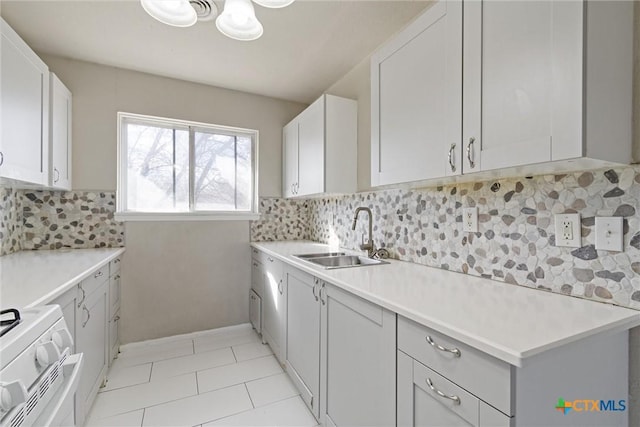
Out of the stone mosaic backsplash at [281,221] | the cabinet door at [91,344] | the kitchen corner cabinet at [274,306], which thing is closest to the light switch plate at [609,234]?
the kitchen corner cabinet at [274,306]

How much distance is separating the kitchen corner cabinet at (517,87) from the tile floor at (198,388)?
1.62 meters

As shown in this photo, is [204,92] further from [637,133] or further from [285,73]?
[637,133]

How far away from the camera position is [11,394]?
2.24 ft

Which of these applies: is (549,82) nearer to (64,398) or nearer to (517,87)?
(517,87)

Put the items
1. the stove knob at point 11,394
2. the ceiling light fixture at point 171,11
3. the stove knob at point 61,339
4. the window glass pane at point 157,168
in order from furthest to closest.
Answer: the window glass pane at point 157,168 < the ceiling light fixture at point 171,11 < the stove knob at point 61,339 < the stove knob at point 11,394

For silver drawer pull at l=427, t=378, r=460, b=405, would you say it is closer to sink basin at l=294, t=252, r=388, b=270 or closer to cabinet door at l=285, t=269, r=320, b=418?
cabinet door at l=285, t=269, r=320, b=418

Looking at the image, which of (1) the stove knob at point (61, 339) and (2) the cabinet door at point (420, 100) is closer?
(1) the stove knob at point (61, 339)

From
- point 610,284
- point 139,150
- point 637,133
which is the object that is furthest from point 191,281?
point 637,133

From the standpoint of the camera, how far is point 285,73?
8.47ft

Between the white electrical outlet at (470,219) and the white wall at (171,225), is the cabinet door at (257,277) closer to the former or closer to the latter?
the white wall at (171,225)

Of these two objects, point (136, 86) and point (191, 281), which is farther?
point (191, 281)

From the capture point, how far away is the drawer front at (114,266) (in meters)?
2.21

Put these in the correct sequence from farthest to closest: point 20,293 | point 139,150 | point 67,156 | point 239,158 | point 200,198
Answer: point 239,158 < point 200,198 < point 139,150 < point 67,156 < point 20,293

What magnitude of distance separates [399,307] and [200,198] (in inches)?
95.6
